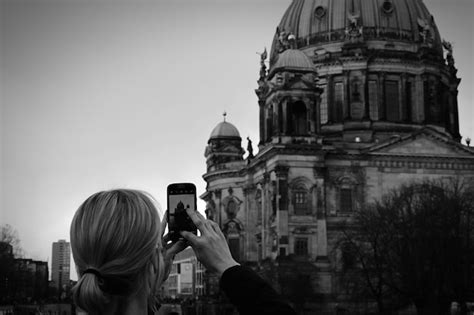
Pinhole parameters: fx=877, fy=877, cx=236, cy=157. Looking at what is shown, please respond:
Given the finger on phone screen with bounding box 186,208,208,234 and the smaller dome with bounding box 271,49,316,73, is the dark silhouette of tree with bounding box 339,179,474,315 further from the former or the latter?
the finger on phone screen with bounding box 186,208,208,234

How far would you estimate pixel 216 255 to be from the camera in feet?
13.1

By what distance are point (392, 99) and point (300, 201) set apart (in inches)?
651

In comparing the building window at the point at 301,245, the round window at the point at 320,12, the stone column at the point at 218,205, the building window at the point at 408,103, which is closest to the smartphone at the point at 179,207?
the building window at the point at 301,245

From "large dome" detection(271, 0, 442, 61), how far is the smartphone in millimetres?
75044

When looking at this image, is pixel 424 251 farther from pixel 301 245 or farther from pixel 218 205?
pixel 218 205

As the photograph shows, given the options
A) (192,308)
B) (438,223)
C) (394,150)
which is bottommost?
(192,308)

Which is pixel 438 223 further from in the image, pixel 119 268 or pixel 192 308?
pixel 119 268

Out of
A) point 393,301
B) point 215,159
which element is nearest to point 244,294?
point 393,301

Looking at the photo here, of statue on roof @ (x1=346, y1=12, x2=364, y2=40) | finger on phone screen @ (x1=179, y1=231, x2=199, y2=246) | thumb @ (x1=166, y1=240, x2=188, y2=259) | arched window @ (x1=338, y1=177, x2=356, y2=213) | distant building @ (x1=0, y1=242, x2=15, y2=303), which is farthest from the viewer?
distant building @ (x1=0, y1=242, x2=15, y2=303)

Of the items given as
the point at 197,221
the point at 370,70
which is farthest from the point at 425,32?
the point at 197,221

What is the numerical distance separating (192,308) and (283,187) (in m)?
19.2

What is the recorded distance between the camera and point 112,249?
12.0ft

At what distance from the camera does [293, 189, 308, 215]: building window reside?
68.6m

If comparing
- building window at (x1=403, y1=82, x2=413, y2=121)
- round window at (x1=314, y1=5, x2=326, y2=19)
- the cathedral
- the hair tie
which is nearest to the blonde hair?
the hair tie
